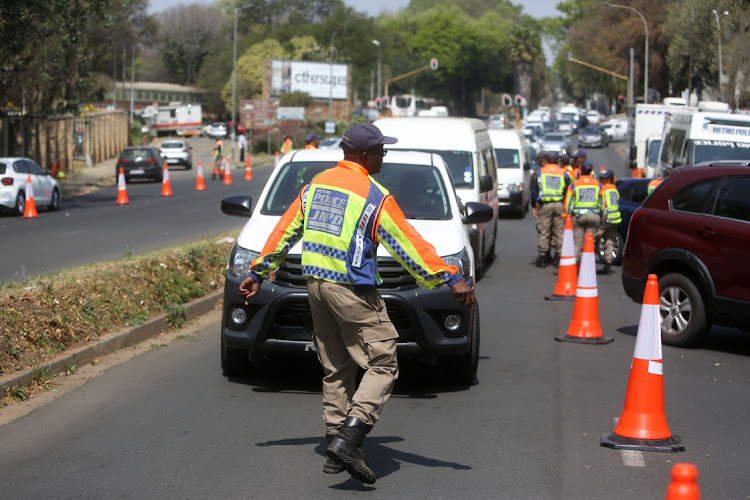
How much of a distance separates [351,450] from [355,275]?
0.87 m

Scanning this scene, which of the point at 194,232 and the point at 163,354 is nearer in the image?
the point at 163,354

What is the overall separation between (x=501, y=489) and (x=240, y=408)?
2408 millimetres

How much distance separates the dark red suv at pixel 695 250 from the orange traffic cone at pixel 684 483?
261 inches

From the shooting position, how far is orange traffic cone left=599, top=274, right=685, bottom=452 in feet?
21.0

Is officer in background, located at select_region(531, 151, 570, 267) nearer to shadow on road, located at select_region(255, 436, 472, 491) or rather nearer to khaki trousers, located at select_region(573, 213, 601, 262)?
khaki trousers, located at select_region(573, 213, 601, 262)

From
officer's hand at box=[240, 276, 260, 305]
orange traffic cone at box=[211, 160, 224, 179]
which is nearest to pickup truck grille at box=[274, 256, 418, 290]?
officer's hand at box=[240, 276, 260, 305]

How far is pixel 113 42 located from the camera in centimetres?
8531

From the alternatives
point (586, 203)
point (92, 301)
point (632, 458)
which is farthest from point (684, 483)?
point (586, 203)

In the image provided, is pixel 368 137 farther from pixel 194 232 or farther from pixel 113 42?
pixel 113 42

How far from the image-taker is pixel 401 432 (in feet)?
22.2

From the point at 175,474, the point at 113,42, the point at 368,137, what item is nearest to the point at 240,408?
the point at 175,474

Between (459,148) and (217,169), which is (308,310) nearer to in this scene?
(459,148)

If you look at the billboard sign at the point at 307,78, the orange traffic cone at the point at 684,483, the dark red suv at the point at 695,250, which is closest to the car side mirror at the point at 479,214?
the dark red suv at the point at 695,250

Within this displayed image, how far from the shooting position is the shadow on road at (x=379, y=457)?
5754mm
